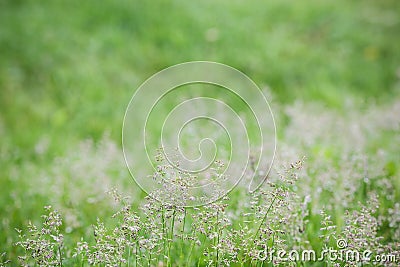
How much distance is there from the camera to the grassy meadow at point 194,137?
3.12m

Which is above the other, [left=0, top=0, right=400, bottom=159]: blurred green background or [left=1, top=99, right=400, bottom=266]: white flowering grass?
[left=0, top=0, right=400, bottom=159]: blurred green background

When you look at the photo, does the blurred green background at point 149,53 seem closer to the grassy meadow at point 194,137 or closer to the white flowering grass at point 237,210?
the grassy meadow at point 194,137

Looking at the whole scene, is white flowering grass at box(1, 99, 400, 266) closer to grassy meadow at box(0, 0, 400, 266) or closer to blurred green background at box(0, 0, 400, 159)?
grassy meadow at box(0, 0, 400, 266)

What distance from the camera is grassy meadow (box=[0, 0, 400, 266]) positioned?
3.12 m

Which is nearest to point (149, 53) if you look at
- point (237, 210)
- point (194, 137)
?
point (194, 137)

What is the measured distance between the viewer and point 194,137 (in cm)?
588

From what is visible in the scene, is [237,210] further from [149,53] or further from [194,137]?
[149,53]

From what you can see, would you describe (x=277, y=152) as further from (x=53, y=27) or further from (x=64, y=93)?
(x=53, y=27)

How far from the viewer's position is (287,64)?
9.84 metres

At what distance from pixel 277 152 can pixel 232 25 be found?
624 centimetres

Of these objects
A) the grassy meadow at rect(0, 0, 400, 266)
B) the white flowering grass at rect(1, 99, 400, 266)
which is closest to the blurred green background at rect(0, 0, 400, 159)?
the grassy meadow at rect(0, 0, 400, 266)

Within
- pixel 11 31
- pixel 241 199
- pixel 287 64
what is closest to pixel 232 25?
pixel 287 64

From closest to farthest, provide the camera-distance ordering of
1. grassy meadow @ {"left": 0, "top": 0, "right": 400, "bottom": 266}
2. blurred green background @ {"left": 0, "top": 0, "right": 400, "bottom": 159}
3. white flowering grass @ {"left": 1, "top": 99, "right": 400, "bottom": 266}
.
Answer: white flowering grass @ {"left": 1, "top": 99, "right": 400, "bottom": 266} < grassy meadow @ {"left": 0, "top": 0, "right": 400, "bottom": 266} < blurred green background @ {"left": 0, "top": 0, "right": 400, "bottom": 159}

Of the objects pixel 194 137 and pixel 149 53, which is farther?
pixel 149 53
